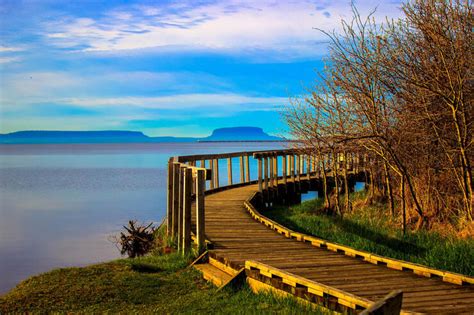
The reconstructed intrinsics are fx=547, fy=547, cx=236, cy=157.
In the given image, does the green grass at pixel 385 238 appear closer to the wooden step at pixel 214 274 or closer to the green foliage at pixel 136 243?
the wooden step at pixel 214 274

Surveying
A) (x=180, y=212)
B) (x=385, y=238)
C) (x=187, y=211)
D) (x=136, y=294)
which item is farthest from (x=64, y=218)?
(x=136, y=294)

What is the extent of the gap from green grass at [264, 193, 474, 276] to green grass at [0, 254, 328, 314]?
3.32 m

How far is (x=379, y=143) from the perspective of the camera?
11.1m

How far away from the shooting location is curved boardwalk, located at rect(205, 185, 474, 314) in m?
5.97

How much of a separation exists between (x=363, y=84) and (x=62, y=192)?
32961mm

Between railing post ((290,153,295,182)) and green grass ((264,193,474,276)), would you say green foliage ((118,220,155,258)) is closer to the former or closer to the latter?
green grass ((264,193,474,276))

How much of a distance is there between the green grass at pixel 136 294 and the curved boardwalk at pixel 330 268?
1.96ft

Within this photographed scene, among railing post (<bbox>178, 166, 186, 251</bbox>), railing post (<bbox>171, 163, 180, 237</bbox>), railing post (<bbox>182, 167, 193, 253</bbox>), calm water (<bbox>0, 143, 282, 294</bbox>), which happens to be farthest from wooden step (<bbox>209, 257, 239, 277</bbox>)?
calm water (<bbox>0, 143, 282, 294</bbox>)

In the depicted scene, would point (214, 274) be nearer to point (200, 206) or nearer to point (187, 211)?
point (200, 206)

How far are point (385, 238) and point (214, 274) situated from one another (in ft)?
15.1

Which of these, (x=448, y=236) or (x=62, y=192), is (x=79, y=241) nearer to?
(x=448, y=236)

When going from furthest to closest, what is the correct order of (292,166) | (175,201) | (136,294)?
1. (292,166)
2. (175,201)
3. (136,294)

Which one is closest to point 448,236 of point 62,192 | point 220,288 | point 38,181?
point 220,288

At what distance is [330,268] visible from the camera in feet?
24.3
